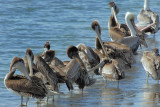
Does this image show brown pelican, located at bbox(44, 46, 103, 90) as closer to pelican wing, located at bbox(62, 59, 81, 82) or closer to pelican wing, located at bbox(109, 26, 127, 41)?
pelican wing, located at bbox(62, 59, 81, 82)

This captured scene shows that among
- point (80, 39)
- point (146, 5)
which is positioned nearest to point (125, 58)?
point (80, 39)

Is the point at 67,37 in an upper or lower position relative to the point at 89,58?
upper

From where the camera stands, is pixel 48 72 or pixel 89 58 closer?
pixel 48 72

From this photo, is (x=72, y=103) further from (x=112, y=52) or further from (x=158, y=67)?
(x=112, y=52)

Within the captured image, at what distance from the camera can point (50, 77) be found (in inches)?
349

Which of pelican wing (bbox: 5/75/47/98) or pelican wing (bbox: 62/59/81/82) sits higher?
pelican wing (bbox: 62/59/81/82)

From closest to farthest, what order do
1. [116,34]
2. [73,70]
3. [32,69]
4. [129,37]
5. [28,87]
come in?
[28,87], [73,70], [32,69], [129,37], [116,34]

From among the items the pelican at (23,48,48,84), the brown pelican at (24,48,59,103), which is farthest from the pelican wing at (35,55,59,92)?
the pelican at (23,48,48,84)

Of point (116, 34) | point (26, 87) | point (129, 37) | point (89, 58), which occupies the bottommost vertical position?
point (26, 87)

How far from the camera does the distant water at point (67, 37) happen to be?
905 cm

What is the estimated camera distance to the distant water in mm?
9047

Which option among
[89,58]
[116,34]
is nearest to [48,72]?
[89,58]

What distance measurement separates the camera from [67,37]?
16359mm

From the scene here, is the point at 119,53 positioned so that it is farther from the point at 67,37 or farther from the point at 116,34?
the point at 67,37
